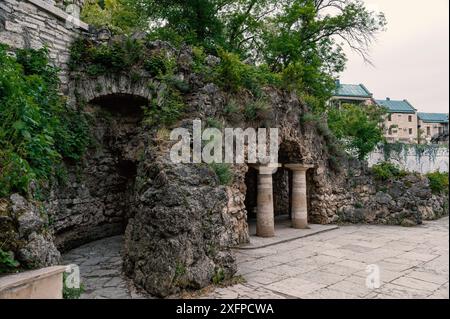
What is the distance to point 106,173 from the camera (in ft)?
26.3

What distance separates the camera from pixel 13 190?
3.82m

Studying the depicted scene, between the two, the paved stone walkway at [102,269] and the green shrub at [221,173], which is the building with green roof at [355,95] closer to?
the green shrub at [221,173]

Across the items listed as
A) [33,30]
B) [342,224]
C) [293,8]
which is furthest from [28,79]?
[293,8]

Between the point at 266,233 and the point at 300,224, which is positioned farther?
the point at 300,224

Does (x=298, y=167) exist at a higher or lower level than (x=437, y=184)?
higher

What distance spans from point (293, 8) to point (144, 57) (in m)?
9.91

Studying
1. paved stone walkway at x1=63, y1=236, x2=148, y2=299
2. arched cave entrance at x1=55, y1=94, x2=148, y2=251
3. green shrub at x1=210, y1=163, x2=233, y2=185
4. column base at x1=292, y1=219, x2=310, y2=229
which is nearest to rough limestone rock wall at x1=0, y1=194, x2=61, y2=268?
paved stone walkway at x1=63, y1=236, x2=148, y2=299

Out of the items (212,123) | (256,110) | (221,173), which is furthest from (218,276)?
(256,110)

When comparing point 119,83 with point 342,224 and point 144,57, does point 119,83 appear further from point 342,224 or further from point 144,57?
point 342,224

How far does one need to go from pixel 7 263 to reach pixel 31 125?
2.24 meters

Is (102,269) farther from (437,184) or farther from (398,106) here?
(398,106)

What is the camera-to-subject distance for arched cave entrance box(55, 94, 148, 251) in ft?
23.6

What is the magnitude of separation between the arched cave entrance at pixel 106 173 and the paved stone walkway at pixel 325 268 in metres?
0.48

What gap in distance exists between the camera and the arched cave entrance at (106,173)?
719 cm
